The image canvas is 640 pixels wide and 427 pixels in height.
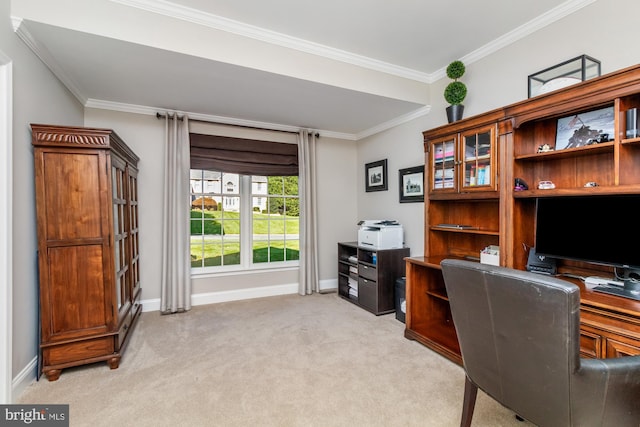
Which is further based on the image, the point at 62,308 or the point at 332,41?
the point at 332,41

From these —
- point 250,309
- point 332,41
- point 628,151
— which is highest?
point 332,41

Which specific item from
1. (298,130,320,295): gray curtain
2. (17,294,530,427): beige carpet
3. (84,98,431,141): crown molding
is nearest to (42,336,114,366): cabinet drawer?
(17,294,530,427): beige carpet

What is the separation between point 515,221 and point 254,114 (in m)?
3.04

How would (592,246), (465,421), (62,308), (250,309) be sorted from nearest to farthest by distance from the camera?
(465,421)
(592,246)
(62,308)
(250,309)

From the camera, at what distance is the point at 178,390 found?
204 centimetres

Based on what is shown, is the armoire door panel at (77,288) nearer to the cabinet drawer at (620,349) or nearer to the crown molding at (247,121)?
the crown molding at (247,121)

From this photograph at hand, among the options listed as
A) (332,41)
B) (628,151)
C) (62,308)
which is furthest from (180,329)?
(628,151)

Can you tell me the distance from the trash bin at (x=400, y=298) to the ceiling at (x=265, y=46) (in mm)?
1997

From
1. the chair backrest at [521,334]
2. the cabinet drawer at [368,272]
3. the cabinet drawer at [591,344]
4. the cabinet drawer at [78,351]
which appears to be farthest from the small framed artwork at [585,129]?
the cabinet drawer at [78,351]

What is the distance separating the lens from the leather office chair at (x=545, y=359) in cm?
110

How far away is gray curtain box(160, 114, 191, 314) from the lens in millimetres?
3598

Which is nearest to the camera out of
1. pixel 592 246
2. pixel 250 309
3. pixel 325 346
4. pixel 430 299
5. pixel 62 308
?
pixel 592 246

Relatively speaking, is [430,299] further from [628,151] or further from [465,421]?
[628,151]

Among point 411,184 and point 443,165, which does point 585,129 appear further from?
point 411,184
